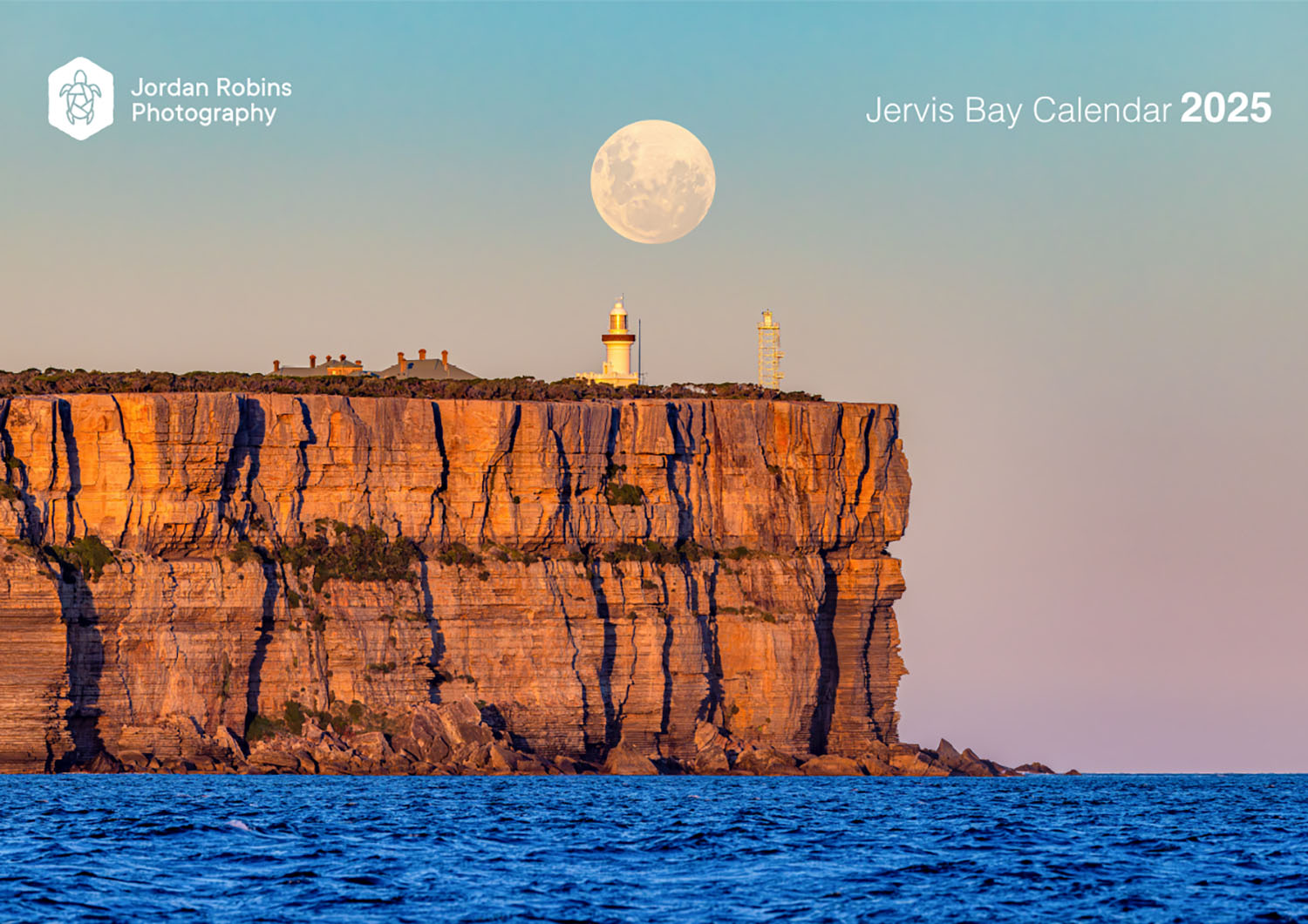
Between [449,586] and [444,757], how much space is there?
9225mm

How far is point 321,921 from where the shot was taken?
3120 centimetres

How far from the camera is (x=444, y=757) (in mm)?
83562

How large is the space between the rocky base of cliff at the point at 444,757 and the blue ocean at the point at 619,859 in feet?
55.2

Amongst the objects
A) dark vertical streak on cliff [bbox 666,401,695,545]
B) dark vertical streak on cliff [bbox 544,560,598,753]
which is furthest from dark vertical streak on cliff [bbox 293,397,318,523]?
dark vertical streak on cliff [bbox 666,401,695,545]

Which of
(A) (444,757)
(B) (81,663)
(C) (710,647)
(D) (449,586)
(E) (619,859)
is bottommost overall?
(A) (444,757)

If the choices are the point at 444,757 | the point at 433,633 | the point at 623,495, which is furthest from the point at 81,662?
the point at 623,495

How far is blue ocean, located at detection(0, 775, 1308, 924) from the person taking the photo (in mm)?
33125

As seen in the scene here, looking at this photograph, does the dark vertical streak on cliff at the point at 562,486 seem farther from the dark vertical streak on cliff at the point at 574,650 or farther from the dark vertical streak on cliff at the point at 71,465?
the dark vertical streak on cliff at the point at 71,465

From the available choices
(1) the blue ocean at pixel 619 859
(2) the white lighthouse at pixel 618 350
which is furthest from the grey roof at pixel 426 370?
(1) the blue ocean at pixel 619 859

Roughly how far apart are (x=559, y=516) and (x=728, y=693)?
1092 centimetres

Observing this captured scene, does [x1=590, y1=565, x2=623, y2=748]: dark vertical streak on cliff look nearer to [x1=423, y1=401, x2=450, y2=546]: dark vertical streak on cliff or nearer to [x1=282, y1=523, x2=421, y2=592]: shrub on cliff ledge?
[x1=423, y1=401, x2=450, y2=546]: dark vertical streak on cliff

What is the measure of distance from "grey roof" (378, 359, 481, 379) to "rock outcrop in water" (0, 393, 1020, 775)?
76.2 feet

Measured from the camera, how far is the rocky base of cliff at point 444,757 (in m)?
81.7

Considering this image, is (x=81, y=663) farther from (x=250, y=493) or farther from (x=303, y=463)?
(x=303, y=463)
